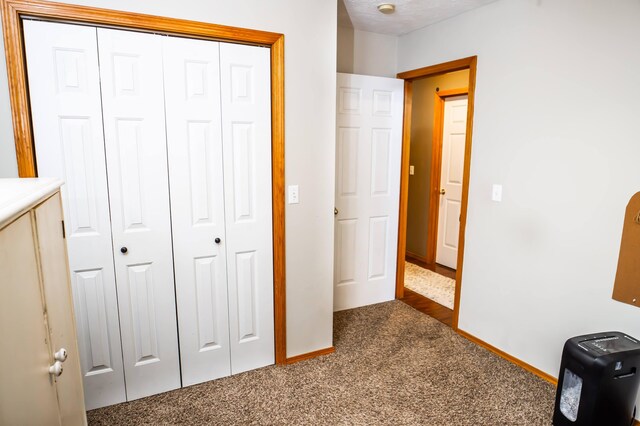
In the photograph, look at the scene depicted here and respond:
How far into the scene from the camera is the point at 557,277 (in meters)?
2.34

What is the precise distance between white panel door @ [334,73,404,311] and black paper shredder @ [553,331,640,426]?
1.80 metres

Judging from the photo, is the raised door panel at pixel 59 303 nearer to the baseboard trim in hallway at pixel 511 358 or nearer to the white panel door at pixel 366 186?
the white panel door at pixel 366 186

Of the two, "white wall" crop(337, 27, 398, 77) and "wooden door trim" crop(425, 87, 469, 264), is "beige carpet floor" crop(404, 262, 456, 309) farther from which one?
"white wall" crop(337, 27, 398, 77)

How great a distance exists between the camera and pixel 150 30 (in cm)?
197

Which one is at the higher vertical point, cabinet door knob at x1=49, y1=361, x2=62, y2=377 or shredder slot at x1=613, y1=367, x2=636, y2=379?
cabinet door knob at x1=49, y1=361, x2=62, y2=377

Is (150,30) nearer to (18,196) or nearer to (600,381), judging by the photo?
(18,196)

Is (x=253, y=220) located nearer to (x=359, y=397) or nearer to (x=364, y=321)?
(x=359, y=397)

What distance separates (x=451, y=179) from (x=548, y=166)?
2.20 m

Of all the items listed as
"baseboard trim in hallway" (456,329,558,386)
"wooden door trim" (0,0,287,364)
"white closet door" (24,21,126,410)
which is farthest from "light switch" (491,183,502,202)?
"white closet door" (24,21,126,410)

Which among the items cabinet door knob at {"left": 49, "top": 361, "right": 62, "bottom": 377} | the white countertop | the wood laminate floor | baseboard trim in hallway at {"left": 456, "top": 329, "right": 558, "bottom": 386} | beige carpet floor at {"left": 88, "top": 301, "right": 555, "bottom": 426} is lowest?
the wood laminate floor

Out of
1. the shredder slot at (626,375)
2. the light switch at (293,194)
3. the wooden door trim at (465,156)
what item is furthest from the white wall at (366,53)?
the shredder slot at (626,375)

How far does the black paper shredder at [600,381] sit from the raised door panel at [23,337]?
2.17 meters

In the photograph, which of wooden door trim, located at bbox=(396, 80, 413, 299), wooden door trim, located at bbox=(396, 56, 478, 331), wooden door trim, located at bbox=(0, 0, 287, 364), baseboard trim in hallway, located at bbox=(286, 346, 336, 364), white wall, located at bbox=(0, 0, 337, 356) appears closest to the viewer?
wooden door trim, located at bbox=(0, 0, 287, 364)

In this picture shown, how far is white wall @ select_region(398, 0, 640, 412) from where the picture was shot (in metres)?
2.02
